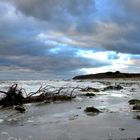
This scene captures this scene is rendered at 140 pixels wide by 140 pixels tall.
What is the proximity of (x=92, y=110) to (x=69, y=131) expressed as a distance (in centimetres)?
498

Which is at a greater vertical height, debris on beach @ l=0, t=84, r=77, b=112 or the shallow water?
debris on beach @ l=0, t=84, r=77, b=112

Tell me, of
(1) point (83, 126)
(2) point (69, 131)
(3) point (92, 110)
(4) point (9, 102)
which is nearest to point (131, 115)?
(3) point (92, 110)

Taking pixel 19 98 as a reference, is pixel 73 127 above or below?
below

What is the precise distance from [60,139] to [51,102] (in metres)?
12.2

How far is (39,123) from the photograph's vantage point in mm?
12562

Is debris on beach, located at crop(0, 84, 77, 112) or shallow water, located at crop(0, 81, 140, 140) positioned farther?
debris on beach, located at crop(0, 84, 77, 112)

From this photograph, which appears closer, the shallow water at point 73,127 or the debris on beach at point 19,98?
the shallow water at point 73,127

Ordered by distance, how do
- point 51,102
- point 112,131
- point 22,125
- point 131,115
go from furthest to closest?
point 51,102 → point 131,115 → point 22,125 → point 112,131

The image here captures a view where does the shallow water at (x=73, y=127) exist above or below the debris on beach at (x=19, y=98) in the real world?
below

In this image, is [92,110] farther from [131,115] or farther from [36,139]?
[36,139]

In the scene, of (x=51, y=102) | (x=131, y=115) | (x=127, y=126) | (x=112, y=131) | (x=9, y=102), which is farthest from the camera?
(x=51, y=102)

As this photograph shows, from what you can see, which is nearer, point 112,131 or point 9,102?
point 112,131

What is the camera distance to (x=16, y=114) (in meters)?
15.4

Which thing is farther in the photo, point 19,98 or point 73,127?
point 19,98
